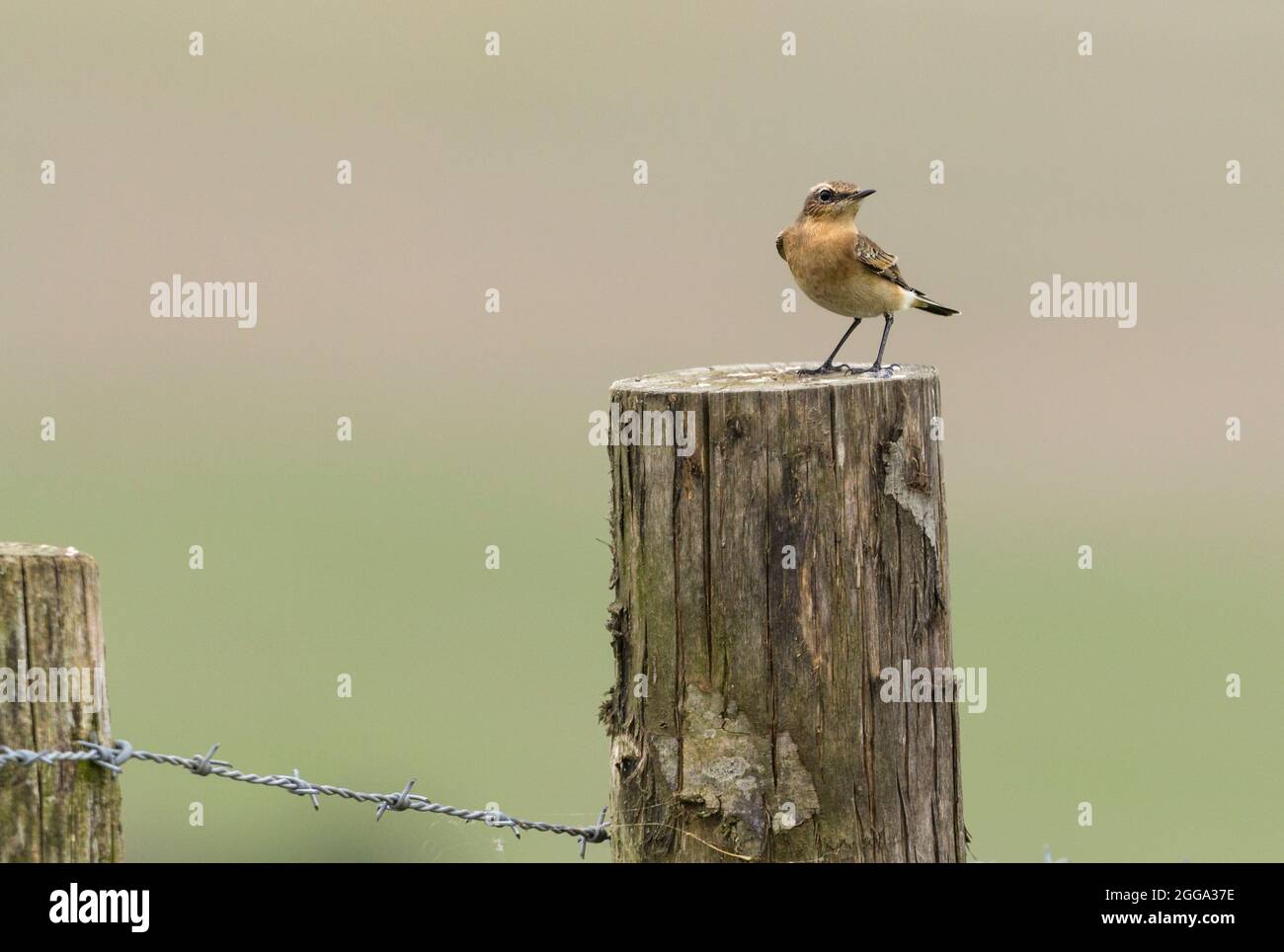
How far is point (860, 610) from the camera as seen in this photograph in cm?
447

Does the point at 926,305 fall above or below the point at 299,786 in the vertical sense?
above

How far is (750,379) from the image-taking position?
5199 mm

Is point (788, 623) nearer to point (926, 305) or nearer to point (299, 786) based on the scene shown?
point (299, 786)

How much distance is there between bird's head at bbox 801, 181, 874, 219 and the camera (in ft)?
24.5

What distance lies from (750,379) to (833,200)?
2537 mm

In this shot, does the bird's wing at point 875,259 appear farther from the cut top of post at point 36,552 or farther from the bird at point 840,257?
the cut top of post at point 36,552

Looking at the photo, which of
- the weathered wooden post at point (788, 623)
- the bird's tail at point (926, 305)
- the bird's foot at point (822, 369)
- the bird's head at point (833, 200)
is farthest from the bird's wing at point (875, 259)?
the weathered wooden post at point (788, 623)

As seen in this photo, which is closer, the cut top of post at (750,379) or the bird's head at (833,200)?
the cut top of post at (750,379)

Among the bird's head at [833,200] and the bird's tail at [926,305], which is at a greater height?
the bird's head at [833,200]

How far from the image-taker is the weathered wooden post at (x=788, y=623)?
4.45 metres

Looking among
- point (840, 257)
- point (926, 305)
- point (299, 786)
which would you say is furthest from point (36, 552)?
point (926, 305)

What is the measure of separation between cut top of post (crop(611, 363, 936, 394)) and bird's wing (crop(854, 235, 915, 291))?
178 centimetres
